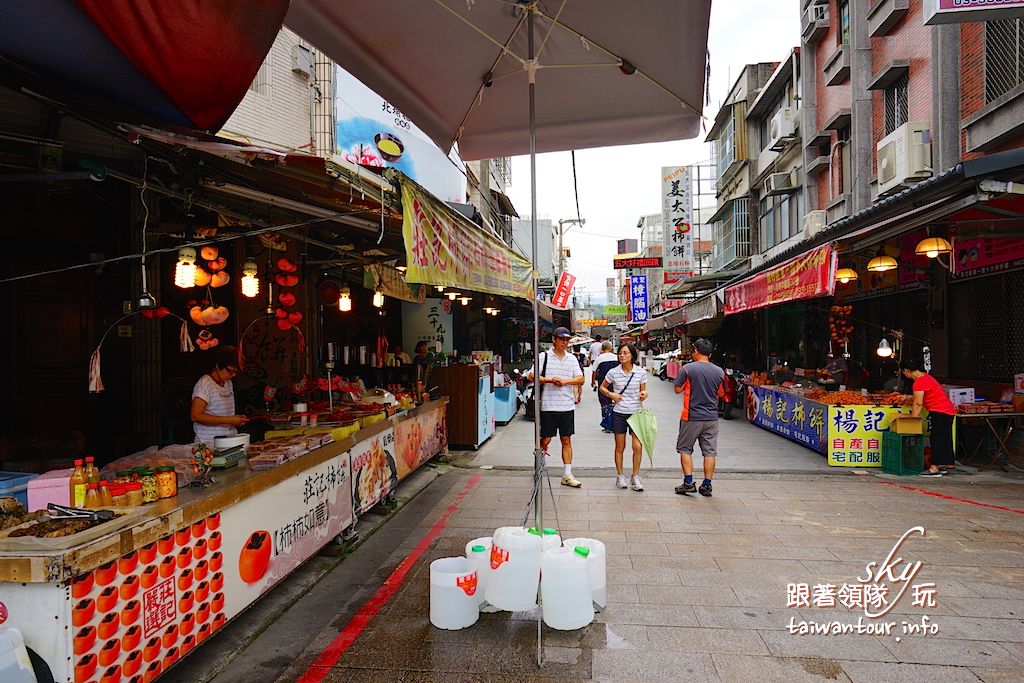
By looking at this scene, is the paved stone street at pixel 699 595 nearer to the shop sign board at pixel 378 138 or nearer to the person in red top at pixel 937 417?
the person in red top at pixel 937 417

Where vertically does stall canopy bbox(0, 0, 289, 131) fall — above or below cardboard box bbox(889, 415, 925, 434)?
above

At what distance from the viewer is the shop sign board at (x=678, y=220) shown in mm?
30297

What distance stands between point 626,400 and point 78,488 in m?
5.86

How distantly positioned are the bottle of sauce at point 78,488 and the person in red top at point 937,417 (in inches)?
376

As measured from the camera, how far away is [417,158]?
718 inches

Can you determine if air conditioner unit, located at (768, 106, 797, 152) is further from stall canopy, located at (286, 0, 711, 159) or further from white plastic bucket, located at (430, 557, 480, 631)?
white plastic bucket, located at (430, 557, 480, 631)

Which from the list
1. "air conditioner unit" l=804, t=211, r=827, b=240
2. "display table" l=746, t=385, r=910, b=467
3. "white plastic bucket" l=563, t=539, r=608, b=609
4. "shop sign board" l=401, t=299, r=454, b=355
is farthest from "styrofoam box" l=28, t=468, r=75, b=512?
"air conditioner unit" l=804, t=211, r=827, b=240

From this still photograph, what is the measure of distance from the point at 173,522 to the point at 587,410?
47.0 ft

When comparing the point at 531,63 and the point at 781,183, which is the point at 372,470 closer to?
the point at 531,63

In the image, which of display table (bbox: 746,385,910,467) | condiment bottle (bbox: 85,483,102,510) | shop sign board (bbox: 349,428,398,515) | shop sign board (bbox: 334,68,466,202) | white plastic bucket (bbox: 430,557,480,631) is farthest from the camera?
shop sign board (bbox: 334,68,466,202)

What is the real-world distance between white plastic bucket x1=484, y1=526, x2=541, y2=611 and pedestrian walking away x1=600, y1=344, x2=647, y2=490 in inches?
153

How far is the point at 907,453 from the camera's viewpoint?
8.20m

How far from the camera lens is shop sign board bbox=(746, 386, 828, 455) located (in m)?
9.56

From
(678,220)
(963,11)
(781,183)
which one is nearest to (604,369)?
(963,11)
